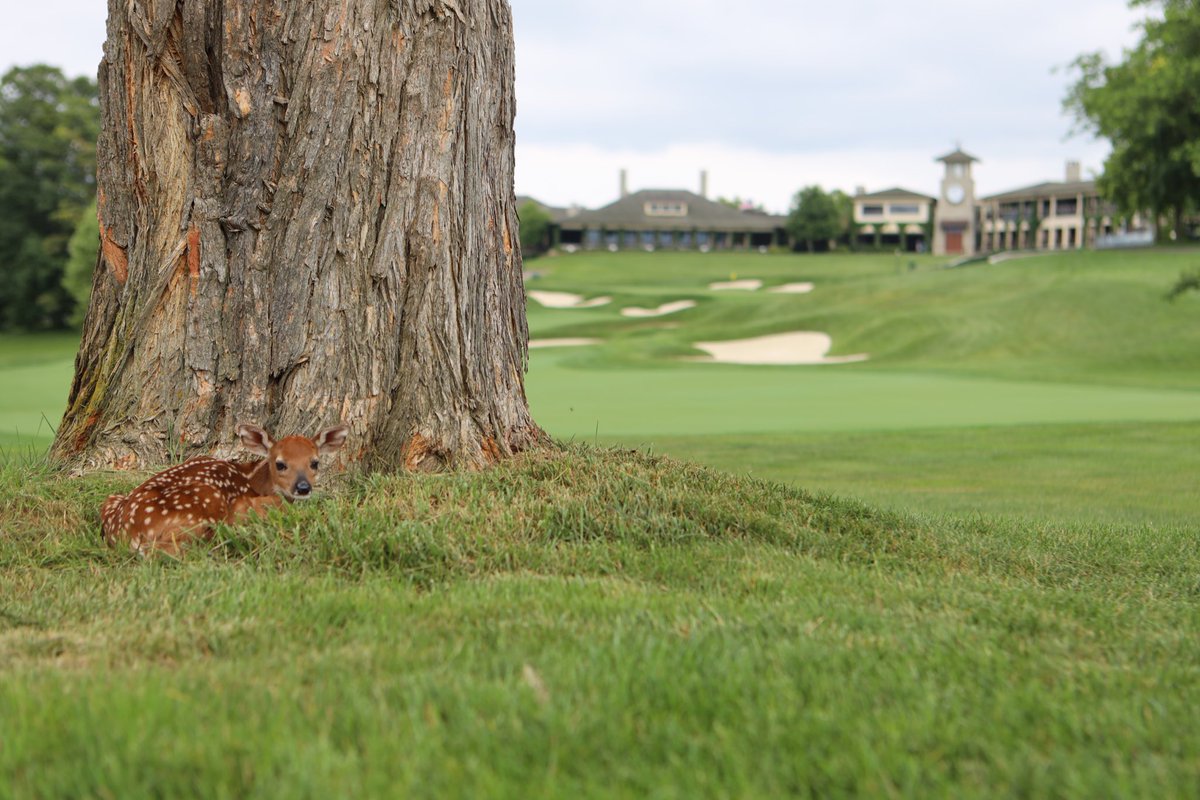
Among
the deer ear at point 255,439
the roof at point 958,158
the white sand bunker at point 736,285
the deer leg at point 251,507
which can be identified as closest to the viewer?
the deer leg at point 251,507

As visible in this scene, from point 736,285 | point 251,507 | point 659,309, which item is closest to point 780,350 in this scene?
point 659,309

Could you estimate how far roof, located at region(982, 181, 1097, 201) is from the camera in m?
89.8

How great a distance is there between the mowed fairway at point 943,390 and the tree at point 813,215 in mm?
41475

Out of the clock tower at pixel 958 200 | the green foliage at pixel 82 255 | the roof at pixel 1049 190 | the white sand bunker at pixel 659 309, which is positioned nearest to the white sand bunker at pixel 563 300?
the white sand bunker at pixel 659 309

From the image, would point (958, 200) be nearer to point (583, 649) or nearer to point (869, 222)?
point (869, 222)

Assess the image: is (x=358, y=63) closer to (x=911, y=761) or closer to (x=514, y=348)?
(x=514, y=348)

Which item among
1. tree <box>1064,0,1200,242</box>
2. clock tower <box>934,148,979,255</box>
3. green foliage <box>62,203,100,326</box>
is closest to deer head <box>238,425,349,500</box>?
tree <box>1064,0,1200,242</box>

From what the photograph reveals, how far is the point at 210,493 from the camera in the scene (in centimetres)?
496

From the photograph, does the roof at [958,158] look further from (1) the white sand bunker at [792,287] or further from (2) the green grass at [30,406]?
(2) the green grass at [30,406]

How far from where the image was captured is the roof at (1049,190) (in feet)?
294

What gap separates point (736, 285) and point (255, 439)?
54.6 m

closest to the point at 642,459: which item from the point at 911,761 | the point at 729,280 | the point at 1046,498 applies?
the point at 911,761

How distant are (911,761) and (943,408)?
1552 cm

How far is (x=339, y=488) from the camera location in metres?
5.50
